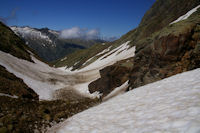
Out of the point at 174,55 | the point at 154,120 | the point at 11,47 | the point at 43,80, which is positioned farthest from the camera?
the point at 11,47

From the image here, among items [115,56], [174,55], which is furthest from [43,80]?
[174,55]

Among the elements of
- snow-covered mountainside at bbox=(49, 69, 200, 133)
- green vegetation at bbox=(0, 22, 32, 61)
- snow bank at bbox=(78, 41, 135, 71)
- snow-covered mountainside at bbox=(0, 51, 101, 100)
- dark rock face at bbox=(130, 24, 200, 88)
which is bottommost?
snow-covered mountainside at bbox=(49, 69, 200, 133)

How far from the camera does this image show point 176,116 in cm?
539

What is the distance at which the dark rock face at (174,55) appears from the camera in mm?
13935

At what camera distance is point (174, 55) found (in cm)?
1454

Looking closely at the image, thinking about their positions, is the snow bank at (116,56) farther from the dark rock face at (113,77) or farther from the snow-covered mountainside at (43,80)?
the dark rock face at (113,77)

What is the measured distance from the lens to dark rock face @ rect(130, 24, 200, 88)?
549 inches

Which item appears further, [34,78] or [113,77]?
[34,78]

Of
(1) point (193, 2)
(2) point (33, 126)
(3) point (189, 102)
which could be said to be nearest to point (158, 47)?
(3) point (189, 102)

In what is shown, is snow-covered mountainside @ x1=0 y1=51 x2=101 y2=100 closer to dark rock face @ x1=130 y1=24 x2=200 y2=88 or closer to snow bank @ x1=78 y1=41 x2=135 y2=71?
snow bank @ x1=78 y1=41 x2=135 y2=71

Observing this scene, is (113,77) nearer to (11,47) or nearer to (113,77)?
(113,77)

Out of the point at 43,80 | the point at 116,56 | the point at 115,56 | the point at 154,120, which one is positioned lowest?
the point at 154,120

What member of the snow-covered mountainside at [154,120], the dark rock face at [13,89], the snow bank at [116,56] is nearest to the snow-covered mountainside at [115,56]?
the snow bank at [116,56]

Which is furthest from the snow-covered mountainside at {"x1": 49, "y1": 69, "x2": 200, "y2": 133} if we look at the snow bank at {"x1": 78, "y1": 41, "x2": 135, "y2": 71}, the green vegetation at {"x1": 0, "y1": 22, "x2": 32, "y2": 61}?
the green vegetation at {"x1": 0, "y1": 22, "x2": 32, "y2": 61}
